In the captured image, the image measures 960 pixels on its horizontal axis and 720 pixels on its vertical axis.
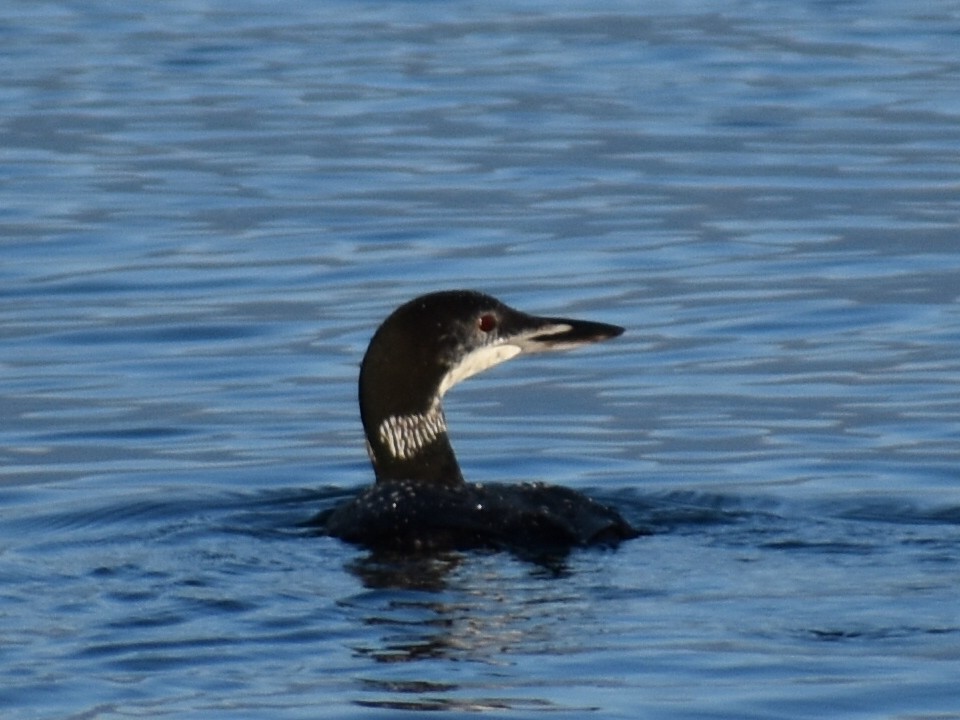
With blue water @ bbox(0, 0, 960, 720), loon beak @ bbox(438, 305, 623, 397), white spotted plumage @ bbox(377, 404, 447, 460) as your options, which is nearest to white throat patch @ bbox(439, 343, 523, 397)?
loon beak @ bbox(438, 305, 623, 397)

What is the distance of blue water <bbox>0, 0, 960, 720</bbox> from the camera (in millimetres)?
5977

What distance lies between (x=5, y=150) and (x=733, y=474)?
343 inches

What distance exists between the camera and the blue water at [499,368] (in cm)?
598

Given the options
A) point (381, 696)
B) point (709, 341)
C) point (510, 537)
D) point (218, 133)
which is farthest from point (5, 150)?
point (381, 696)

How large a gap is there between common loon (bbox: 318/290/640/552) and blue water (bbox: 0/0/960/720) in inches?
5.4

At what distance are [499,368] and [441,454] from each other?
2.91m

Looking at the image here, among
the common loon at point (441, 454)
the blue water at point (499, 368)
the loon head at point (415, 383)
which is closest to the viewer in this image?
the blue water at point (499, 368)

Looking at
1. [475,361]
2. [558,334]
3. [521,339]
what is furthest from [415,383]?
[558,334]

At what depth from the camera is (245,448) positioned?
915 centimetres

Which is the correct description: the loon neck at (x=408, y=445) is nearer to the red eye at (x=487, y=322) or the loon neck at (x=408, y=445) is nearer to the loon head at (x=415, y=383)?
the loon head at (x=415, y=383)

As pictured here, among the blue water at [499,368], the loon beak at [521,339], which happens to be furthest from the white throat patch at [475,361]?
the blue water at [499,368]

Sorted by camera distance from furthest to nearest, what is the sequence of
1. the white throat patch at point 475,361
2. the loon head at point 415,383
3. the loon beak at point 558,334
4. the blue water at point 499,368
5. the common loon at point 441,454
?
the loon beak at point 558,334 → the white throat patch at point 475,361 → the loon head at point 415,383 → the common loon at point 441,454 → the blue water at point 499,368

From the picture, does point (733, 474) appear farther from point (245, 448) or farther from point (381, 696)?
point (381, 696)

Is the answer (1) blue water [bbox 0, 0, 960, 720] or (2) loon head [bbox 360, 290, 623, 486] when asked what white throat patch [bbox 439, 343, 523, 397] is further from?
(1) blue water [bbox 0, 0, 960, 720]
